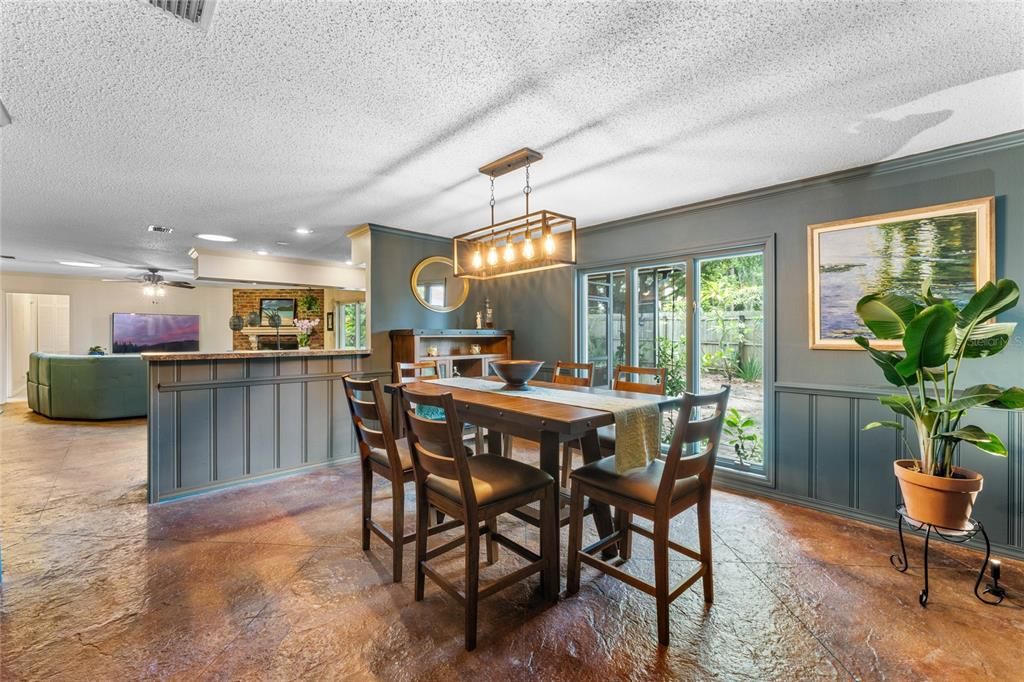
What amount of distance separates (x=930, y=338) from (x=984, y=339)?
0.32 m

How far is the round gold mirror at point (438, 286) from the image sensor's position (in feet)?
15.7

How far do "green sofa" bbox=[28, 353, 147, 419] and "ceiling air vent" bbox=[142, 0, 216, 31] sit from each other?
6199mm

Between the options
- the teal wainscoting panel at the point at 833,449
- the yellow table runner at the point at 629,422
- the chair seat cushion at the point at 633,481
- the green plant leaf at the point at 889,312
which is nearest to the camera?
the chair seat cushion at the point at 633,481

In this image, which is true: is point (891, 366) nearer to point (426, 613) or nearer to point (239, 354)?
point (426, 613)

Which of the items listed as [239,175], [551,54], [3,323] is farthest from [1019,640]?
[3,323]

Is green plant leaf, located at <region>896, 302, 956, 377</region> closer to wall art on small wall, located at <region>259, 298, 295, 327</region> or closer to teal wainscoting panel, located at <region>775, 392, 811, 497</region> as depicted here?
teal wainscoting panel, located at <region>775, 392, 811, 497</region>

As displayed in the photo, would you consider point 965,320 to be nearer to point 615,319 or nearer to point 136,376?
point 615,319

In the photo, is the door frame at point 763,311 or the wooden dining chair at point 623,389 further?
the door frame at point 763,311

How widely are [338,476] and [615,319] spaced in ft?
9.76

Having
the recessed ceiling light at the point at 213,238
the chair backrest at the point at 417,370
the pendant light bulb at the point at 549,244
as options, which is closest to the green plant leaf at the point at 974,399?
the pendant light bulb at the point at 549,244

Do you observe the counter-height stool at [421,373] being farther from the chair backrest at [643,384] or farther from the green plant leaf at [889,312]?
the green plant leaf at [889,312]

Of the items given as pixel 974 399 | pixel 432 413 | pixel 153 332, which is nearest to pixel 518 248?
pixel 432 413

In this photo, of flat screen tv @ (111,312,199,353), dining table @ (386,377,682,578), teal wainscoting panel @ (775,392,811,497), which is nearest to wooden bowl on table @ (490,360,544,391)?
dining table @ (386,377,682,578)

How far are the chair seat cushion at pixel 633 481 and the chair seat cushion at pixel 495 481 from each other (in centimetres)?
20
